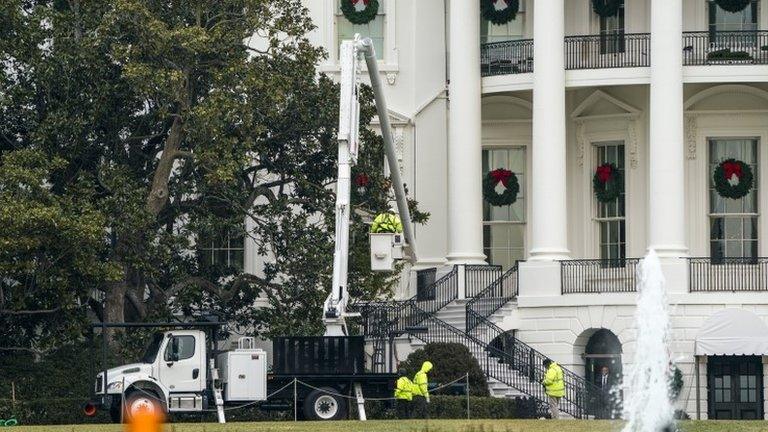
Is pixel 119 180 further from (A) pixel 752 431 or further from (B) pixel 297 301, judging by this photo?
(A) pixel 752 431

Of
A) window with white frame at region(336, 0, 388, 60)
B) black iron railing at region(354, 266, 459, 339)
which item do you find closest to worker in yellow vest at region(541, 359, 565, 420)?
black iron railing at region(354, 266, 459, 339)

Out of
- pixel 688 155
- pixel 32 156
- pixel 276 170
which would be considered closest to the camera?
pixel 32 156

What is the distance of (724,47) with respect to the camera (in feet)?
197

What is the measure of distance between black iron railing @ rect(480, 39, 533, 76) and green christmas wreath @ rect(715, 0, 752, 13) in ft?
15.7

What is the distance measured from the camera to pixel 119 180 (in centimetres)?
5266

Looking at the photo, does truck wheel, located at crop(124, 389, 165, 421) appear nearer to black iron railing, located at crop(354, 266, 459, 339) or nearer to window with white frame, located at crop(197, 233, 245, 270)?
black iron railing, located at crop(354, 266, 459, 339)

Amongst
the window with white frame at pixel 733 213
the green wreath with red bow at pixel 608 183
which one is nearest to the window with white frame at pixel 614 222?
the green wreath with red bow at pixel 608 183

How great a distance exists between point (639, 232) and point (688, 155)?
2245 mm

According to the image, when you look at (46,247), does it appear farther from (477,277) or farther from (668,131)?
(668,131)

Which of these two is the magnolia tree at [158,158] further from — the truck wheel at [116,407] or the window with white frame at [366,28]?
the window with white frame at [366,28]

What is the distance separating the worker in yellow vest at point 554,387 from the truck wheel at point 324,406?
5.85 meters

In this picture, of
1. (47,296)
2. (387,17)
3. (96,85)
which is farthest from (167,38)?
(387,17)

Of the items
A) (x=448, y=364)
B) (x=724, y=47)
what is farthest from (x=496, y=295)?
(x=724, y=47)

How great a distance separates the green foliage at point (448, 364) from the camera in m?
53.1
